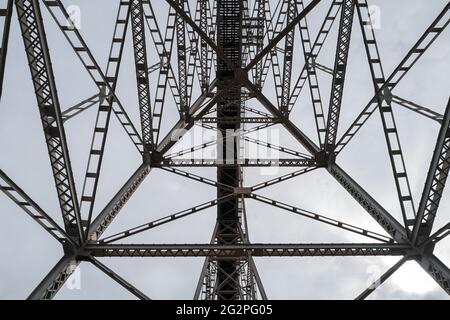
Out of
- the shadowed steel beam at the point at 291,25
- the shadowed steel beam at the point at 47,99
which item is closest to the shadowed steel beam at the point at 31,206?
the shadowed steel beam at the point at 47,99

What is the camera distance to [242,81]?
51.9 ft

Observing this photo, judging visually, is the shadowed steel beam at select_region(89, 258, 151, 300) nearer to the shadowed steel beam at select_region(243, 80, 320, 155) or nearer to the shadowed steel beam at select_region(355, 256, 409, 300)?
the shadowed steel beam at select_region(355, 256, 409, 300)

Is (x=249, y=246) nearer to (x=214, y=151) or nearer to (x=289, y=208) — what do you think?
(x=289, y=208)

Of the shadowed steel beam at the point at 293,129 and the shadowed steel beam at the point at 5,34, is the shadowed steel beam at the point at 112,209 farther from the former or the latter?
the shadowed steel beam at the point at 293,129

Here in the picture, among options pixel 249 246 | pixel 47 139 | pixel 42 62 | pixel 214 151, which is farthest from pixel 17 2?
pixel 214 151

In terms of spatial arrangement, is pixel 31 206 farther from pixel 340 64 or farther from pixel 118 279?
pixel 340 64

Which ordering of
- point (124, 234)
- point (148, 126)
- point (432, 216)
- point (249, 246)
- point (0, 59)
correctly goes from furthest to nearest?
point (148, 126) < point (124, 234) < point (249, 246) < point (432, 216) < point (0, 59)

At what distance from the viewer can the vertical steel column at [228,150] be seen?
18000 millimetres

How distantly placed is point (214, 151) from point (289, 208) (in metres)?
8.61

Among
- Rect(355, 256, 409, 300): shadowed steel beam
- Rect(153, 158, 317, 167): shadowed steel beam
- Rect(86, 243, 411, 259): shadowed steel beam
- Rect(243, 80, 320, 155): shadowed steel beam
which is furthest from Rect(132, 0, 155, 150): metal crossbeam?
Rect(355, 256, 409, 300): shadowed steel beam

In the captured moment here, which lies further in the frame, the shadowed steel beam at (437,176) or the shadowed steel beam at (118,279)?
the shadowed steel beam at (118,279)

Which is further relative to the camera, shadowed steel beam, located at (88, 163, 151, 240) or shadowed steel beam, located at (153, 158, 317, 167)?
shadowed steel beam, located at (153, 158, 317, 167)

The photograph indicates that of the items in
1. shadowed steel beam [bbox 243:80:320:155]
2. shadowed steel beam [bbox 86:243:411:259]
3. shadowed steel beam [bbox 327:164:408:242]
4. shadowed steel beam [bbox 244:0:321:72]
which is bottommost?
shadowed steel beam [bbox 86:243:411:259]

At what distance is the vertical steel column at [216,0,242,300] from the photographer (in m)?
18.0
